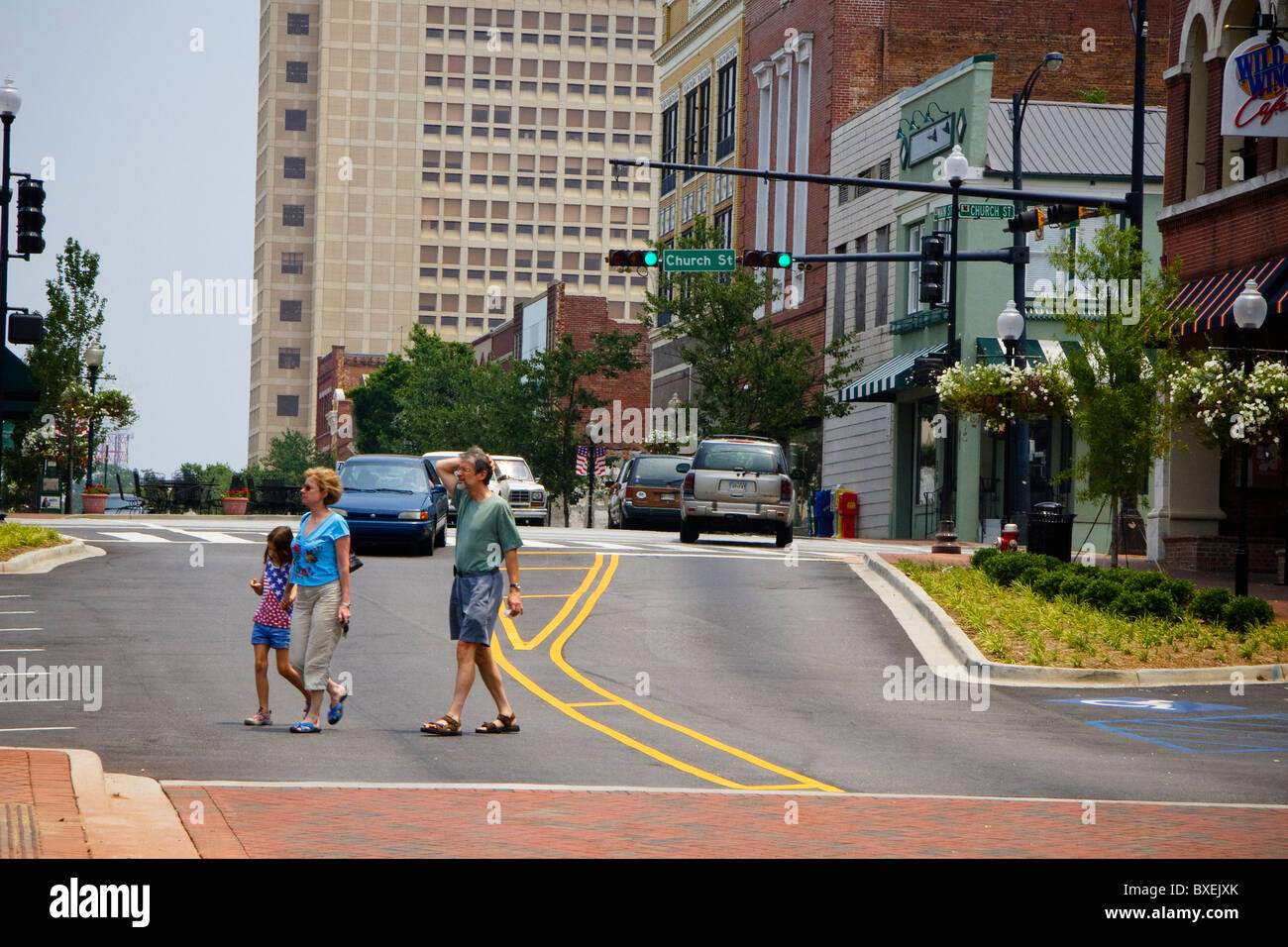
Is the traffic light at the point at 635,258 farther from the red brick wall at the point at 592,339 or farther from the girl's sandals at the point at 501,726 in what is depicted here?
the red brick wall at the point at 592,339

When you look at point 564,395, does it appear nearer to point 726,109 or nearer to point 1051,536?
point 726,109

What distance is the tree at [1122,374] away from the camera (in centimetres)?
2283

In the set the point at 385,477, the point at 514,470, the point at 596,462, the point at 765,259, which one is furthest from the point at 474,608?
the point at 596,462

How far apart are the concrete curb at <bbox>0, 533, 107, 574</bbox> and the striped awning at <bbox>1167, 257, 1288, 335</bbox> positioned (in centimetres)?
1653

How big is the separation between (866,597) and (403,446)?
84173 millimetres

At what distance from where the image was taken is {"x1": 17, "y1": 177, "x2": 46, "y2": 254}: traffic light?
2538 cm

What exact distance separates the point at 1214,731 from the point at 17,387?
26371 millimetres

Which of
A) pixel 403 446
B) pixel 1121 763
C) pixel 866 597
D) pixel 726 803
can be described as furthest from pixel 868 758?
pixel 403 446

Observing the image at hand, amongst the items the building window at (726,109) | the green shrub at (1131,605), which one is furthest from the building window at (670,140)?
the green shrub at (1131,605)

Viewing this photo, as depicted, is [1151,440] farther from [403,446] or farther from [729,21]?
[403,446]

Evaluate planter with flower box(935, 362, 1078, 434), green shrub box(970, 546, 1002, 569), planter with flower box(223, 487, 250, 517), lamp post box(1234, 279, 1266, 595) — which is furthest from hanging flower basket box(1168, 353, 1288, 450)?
planter with flower box(223, 487, 250, 517)

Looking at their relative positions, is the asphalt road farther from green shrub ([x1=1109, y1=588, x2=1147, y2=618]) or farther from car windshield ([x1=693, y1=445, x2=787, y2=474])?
car windshield ([x1=693, y1=445, x2=787, y2=474])

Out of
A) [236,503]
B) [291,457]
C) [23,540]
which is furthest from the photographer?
[291,457]

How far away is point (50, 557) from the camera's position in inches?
964
